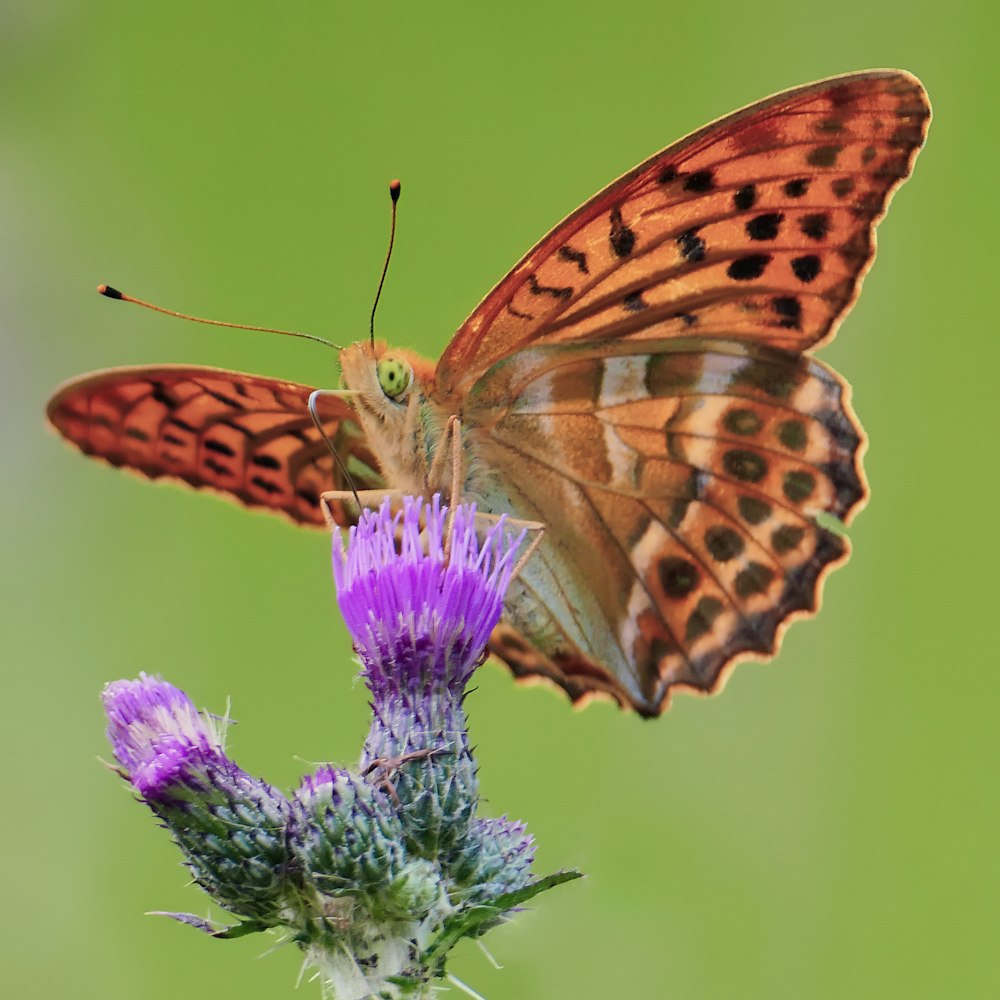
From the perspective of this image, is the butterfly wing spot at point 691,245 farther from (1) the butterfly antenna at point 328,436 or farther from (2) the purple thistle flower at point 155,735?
(2) the purple thistle flower at point 155,735

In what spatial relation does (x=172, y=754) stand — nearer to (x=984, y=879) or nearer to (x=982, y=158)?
(x=984, y=879)

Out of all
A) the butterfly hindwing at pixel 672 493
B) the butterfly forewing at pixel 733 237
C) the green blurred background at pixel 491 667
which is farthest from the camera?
the green blurred background at pixel 491 667

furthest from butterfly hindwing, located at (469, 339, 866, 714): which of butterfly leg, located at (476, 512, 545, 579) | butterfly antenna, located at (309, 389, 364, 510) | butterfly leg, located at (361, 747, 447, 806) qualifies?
butterfly leg, located at (361, 747, 447, 806)

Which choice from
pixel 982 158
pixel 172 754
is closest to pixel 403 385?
pixel 172 754

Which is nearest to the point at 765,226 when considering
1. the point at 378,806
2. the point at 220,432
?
the point at 220,432

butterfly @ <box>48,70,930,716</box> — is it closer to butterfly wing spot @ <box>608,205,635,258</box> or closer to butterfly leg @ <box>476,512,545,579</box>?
butterfly wing spot @ <box>608,205,635,258</box>

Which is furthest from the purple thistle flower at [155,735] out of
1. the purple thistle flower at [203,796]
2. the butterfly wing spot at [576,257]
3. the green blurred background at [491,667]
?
the green blurred background at [491,667]

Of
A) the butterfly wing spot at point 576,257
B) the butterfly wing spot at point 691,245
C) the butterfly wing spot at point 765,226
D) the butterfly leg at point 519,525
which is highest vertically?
the butterfly wing spot at point 765,226
